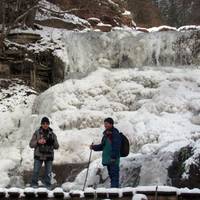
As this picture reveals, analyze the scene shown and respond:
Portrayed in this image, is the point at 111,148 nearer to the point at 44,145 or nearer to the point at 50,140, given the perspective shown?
the point at 50,140

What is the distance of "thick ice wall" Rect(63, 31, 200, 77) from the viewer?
1994 cm

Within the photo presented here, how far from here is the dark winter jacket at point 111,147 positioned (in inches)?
422

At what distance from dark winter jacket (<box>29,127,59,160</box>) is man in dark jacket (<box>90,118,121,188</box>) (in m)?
0.98

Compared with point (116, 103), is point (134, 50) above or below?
above

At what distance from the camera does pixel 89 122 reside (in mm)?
16062

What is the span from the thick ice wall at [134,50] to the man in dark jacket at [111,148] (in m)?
9.11

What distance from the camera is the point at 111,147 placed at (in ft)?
35.3

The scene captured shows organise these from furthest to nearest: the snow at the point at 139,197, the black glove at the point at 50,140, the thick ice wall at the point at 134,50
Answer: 1. the thick ice wall at the point at 134,50
2. the black glove at the point at 50,140
3. the snow at the point at 139,197

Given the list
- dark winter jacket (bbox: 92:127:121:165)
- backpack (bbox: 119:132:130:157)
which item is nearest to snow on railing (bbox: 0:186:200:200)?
dark winter jacket (bbox: 92:127:121:165)

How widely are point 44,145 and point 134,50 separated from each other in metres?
9.33

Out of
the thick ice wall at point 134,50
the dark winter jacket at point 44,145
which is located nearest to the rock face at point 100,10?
the thick ice wall at point 134,50

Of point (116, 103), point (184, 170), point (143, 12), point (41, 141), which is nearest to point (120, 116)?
point (116, 103)

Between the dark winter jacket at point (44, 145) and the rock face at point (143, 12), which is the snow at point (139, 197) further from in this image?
the rock face at point (143, 12)

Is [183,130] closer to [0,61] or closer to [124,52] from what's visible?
[124,52]
